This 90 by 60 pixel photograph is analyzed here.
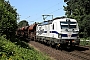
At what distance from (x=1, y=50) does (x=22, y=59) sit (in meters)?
1.13

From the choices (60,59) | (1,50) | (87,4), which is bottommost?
(60,59)

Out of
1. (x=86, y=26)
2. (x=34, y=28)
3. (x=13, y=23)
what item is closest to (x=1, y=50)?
(x=13, y=23)

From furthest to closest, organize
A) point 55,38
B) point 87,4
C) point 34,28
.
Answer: point 87,4
point 34,28
point 55,38

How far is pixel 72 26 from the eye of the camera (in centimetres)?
2492

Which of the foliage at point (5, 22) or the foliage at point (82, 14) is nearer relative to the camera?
the foliage at point (5, 22)

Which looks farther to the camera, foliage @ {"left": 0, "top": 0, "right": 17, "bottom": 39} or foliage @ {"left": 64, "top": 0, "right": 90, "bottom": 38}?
foliage @ {"left": 64, "top": 0, "right": 90, "bottom": 38}

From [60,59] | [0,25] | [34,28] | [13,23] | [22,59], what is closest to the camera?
[22,59]

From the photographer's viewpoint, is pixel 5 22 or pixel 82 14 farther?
pixel 82 14

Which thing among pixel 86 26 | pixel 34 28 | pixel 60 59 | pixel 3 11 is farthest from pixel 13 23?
pixel 86 26

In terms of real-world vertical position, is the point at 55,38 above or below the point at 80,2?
below

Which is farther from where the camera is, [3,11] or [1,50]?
[3,11]

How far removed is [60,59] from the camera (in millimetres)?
18672

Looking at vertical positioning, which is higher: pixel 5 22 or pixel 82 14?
pixel 82 14

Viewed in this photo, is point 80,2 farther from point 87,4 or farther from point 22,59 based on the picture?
point 22,59
